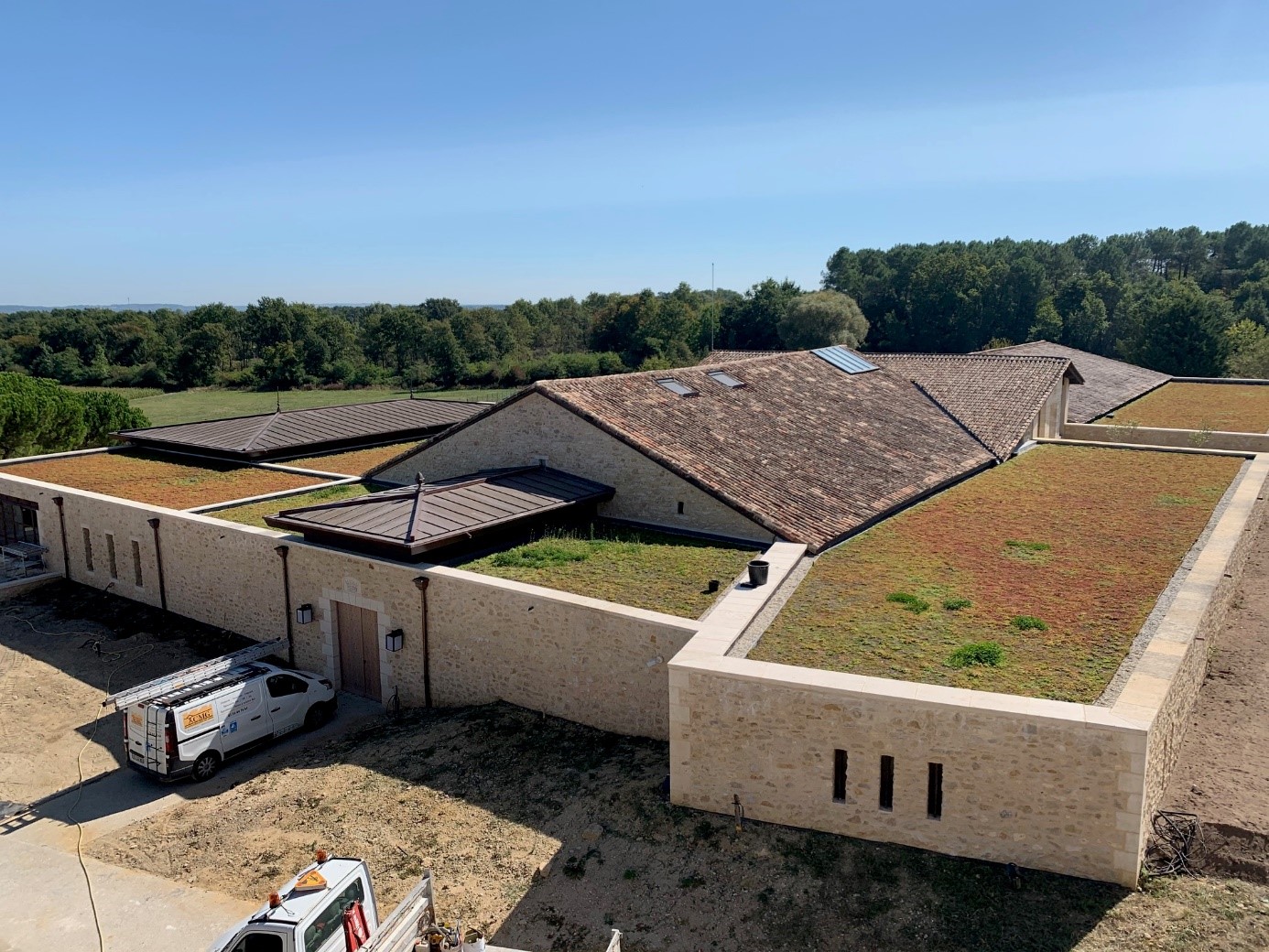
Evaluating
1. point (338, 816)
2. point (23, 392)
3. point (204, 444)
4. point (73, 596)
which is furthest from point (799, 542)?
point (23, 392)

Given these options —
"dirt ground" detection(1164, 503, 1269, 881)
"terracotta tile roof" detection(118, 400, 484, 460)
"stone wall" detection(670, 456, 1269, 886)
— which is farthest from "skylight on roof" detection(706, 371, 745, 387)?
"stone wall" detection(670, 456, 1269, 886)

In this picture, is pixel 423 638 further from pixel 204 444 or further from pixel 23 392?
pixel 23 392

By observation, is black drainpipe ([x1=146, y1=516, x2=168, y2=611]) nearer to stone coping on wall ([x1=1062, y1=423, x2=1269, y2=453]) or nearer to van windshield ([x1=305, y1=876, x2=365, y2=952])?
van windshield ([x1=305, y1=876, x2=365, y2=952])

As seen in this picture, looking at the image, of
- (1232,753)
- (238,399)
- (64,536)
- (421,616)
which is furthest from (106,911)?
(238,399)

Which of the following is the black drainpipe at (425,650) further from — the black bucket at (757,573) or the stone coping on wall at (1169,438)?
the stone coping on wall at (1169,438)

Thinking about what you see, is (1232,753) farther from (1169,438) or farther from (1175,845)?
(1169,438)
